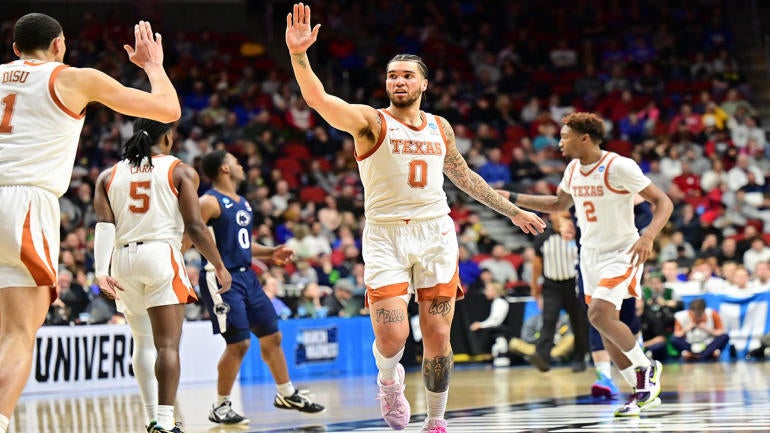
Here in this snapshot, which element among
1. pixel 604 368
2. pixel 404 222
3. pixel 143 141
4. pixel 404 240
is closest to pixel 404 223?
pixel 404 222

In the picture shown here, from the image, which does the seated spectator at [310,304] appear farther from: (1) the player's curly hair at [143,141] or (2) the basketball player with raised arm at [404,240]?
(2) the basketball player with raised arm at [404,240]

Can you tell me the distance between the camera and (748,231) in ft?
66.4

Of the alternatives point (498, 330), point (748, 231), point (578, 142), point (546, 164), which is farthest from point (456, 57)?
point (578, 142)

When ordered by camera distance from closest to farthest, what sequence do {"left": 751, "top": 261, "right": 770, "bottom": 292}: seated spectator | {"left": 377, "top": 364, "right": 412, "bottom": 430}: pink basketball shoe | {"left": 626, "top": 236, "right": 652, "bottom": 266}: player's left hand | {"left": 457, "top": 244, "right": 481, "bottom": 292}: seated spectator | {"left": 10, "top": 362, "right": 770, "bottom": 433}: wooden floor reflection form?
{"left": 377, "top": 364, "right": 412, "bottom": 430}: pink basketball shoe
{"left": 10, "top": 362, "right": 770, "bottom": 433}: wooden floor reflection
{"left": 626, "top": 236, "right": 652, "bottom": 266}: player's left hand
{"left": 751, "top": 261, "right": 770, "bottom": 292}: seated spectator
{"left": 457, "top": 244, "right": 481, "bottom": 292}: seated spectator

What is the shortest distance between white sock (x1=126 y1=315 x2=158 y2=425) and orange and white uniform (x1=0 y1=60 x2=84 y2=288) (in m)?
2.17

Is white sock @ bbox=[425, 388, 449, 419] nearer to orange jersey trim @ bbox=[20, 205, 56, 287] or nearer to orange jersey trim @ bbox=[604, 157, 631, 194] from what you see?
orange jersey trim @ bbox=[20, 205, 56, 287]

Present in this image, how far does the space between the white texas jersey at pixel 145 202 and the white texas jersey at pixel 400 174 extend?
5.12ft

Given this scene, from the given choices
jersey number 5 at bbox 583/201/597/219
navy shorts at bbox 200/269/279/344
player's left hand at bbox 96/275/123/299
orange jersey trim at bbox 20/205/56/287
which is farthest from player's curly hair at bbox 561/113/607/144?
orange jersey trim at bbox 20/205/56/287

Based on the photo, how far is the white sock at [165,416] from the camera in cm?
766

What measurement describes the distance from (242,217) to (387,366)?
290 cm

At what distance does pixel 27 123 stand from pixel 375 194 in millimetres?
2167

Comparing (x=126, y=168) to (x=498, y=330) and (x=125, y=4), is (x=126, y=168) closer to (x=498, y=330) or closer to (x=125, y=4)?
(x=498, y=330)

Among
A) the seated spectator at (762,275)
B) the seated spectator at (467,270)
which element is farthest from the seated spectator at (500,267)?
the seated spectator at (762,275)

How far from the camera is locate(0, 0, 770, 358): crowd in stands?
1867 cm
